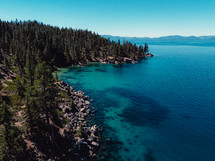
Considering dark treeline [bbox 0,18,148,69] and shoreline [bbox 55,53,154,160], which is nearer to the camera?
shoreline [bbox 55,53,154,160]

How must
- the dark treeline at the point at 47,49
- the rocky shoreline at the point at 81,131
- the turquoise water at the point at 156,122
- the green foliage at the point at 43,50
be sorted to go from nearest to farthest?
the rocky shoreline at the point at 81,131 → the turquoise water at the point at 156,122 → the green foliage at the point at 43,50 → the dark treeline at the point at 47,49

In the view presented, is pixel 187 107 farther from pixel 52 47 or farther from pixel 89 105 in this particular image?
pixel 52 47

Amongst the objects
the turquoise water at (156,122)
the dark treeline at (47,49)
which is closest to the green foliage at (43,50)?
the dark treeline at (47,49)

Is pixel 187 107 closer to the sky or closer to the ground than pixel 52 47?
closer to the ground

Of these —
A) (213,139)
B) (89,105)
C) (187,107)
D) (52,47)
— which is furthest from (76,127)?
(52,47)

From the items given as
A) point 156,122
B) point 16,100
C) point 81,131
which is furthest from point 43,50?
point 156,122

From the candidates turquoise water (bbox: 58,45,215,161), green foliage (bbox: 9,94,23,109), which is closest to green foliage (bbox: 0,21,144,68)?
green foliage (bbox: 9,94,23,109)

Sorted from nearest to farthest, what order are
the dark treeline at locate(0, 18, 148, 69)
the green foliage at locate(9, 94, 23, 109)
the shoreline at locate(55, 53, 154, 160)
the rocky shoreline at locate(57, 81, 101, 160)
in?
1. the rocky shoreline at locate(57, 81, 101, 160)
2. the shoreline at locate(55, 53, 154, 160)
3. the green foliage at locate(9, 94, 23, 109)
4. the dark treeline at locate(0, 18, 148, 69)

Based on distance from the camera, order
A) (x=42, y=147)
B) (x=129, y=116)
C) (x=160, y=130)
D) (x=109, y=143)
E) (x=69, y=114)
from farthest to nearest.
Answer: (x=129, y=116), (x=69, y=114), (x=160, y=130), (x=109, y=143), (x=42, y=147)

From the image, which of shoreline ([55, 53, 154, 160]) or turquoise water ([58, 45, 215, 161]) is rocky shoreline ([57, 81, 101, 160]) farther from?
turquoise water ([58, 45, 215, 161])

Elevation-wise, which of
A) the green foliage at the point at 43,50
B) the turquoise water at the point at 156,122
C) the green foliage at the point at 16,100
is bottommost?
the turquoise water at the point at 156,122

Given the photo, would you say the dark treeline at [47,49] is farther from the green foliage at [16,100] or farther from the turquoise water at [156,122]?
the turquoise water at [156,122]
